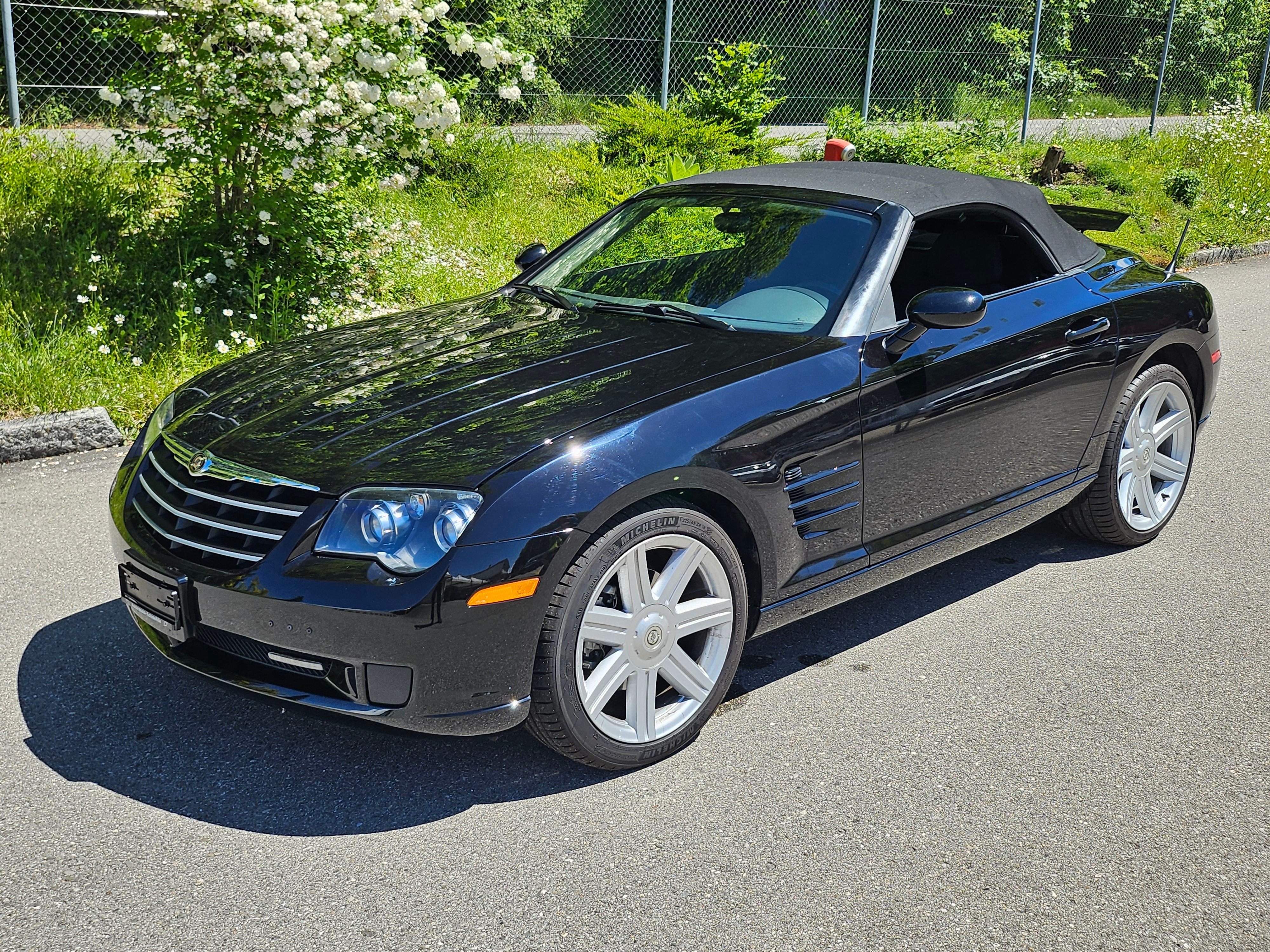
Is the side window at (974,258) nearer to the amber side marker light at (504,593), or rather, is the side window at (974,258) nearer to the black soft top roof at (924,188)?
the black soft top roof at (924,188)

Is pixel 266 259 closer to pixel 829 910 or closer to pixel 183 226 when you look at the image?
pixel 183 226

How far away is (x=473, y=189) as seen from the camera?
11266mm

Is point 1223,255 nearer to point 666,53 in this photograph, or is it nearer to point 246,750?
point 666,53

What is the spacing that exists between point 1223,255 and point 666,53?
6.34 metres

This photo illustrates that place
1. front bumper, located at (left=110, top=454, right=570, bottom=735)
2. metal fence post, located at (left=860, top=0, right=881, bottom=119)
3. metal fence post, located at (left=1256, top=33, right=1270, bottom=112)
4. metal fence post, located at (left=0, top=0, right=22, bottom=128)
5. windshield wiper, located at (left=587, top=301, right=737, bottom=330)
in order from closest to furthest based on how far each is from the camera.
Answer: front bumper, located at (left=110, top=454, right=570, bottom=735) → windshield wiper, located at (left=587, top=301, right=737, bottom=330) → metal fence post, located at (left=0, top=0, right=22, bottom=128) → metal fence post, located at (left=860, top=0, right=881, bottom=119) → metal fence post, located at (left=1256, top=33, right=1270, bottom=112)

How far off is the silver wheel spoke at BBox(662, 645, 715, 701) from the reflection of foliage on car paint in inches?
50.7

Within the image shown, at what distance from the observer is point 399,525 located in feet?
9.78

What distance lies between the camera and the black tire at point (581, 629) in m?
3.06

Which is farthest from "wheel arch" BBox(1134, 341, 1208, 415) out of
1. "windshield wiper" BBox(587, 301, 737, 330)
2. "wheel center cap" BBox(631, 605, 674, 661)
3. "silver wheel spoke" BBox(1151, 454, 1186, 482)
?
"wheel center cap" BBox(631, 605, 674, 661)

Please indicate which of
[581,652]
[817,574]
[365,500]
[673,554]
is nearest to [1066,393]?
[817,574]

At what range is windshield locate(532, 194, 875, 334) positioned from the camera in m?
3.99

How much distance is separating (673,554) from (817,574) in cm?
59

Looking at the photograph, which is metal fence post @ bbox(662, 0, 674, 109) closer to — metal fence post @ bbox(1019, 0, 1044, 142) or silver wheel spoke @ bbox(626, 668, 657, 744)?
metal fence post @ bbox(1019, 0, 1044, 142)

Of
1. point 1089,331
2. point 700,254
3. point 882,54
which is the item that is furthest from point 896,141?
point 700,254
